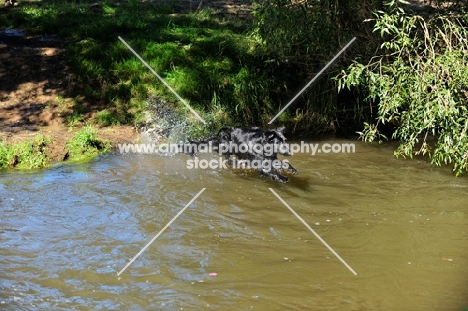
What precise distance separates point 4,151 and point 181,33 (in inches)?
198

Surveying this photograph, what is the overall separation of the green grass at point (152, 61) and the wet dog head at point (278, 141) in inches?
92.5

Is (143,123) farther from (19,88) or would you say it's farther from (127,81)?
(19,88)

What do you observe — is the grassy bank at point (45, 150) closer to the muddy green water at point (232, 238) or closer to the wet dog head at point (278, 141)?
the muddy green water at point (232, 238)

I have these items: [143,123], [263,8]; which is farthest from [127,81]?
[263,8]

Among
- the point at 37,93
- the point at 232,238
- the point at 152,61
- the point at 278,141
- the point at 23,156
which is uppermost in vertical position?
the point at 152,61

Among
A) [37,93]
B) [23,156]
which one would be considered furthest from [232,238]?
[37,93]

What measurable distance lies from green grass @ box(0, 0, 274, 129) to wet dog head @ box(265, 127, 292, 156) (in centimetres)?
235

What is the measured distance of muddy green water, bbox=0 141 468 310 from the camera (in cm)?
598

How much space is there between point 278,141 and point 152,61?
415 centimetres

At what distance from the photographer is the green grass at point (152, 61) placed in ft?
37.6

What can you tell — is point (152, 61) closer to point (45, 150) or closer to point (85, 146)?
point (85, 146)

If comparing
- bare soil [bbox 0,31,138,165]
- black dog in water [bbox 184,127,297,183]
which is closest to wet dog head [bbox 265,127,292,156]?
black dog in water [bbox 184,127,297,183]

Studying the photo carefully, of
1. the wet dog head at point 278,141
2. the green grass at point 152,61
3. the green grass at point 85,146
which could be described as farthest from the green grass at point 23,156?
the wet dog head at point 278,141

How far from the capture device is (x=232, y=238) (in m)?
7.18
